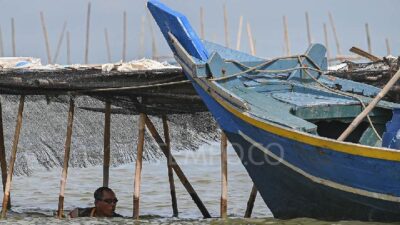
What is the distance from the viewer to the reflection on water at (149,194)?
10836mm

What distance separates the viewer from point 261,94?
30.9ft

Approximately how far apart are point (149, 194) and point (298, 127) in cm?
753

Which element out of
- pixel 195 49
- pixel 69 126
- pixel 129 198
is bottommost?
pixel 129 198

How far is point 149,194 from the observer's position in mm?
15641

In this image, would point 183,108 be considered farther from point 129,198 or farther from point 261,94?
point 129,198

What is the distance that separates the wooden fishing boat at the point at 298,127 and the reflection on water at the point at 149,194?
460 millimetres

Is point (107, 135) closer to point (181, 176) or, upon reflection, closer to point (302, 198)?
point (181, 176)

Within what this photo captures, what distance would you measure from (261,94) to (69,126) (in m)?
2.30

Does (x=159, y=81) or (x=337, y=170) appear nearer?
(x=337, y=170)

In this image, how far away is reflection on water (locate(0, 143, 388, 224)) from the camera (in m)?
10.8

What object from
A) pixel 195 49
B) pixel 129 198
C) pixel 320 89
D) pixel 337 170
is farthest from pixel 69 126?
pixel 129 198

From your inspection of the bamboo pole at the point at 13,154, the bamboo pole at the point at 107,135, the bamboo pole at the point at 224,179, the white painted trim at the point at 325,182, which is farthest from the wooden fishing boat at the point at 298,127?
the bamboo pole at the point at 13,154

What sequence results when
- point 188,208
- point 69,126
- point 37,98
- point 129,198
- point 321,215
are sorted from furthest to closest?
point 129,198
point 188,208
point 37,98
point 69,126
point 321,215

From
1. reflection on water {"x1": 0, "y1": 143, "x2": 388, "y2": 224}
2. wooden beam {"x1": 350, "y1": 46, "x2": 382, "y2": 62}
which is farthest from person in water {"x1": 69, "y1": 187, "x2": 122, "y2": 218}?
wooden beam {"x1": 350, "y1": 46, "x2": 382, "y2": 62}
